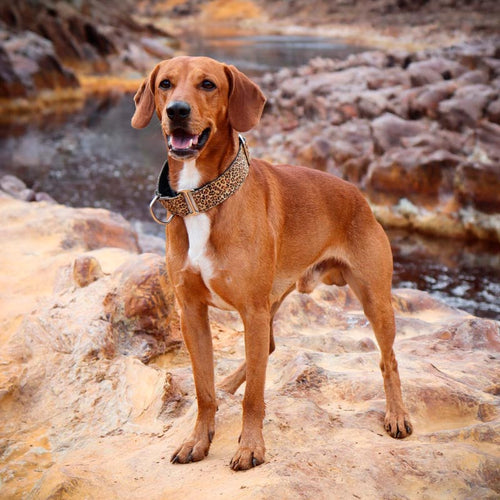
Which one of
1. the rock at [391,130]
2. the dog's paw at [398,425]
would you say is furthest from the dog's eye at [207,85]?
the rock at [391,130]

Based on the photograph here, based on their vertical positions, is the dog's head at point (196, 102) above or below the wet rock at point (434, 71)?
above

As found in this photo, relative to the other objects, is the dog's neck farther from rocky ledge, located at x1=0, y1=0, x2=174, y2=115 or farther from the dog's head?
rocky ledge, located at x1=0, y1=0, x2=174, y2=115

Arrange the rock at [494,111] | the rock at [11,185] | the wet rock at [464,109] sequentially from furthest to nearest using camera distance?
the wet rock at [464,109] < the rock at [494,111] < the rock at [11,185]

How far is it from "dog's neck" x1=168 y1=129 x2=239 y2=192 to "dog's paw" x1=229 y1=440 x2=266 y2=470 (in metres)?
1.35

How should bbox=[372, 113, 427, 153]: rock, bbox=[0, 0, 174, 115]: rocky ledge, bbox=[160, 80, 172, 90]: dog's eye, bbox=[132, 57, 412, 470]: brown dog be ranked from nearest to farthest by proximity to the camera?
bbox=[132, 57, 412, 470]: brown dog
bbox=[160, 80, 172, 90]: dog's eye
bbox=[372, 113, 427, 153]: rock
bbox=[0, 0, 174, 115]: rocky ledge

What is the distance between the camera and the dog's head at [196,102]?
3.18 meters

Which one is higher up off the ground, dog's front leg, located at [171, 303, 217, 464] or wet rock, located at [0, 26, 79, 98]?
dog's front leg, located at [171, 303, 217, 464]

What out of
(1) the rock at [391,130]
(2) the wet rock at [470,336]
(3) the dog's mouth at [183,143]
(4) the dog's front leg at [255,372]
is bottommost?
(1) the rock at [391,130]

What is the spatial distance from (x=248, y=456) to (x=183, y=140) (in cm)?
160

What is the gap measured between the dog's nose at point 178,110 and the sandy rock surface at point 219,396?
1.70 m

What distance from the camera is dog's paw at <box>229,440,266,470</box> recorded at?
320 cm

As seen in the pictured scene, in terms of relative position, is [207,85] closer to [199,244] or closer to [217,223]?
[217,223]

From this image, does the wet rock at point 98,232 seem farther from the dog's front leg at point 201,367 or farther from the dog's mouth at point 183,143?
the dog's mouth at point 183,143

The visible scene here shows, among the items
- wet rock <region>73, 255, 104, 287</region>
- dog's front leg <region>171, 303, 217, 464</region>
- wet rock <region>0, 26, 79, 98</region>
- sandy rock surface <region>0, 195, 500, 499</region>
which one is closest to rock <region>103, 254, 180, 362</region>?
sandy rock surface <region>0, 195, 500, 499</region>
